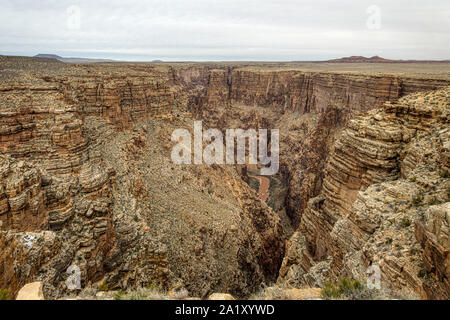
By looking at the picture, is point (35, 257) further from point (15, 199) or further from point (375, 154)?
point (375, 154)

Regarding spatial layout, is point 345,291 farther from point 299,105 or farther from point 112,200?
point 299,105

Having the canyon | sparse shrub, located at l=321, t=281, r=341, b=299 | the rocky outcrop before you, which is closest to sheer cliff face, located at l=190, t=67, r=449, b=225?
the canyon

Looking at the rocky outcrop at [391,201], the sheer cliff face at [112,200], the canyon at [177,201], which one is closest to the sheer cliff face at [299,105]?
the canyon at [177,201]

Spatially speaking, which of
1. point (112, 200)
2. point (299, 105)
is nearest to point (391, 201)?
point (112, 200)

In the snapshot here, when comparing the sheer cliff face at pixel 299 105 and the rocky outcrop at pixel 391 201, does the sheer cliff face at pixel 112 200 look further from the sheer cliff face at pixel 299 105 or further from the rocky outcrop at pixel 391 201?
the sheer cliff face at pixel 299 105

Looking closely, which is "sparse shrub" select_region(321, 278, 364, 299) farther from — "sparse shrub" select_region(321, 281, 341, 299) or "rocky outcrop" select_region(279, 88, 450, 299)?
"rocky outcrop" select_region(279, 88, 450, 299)
